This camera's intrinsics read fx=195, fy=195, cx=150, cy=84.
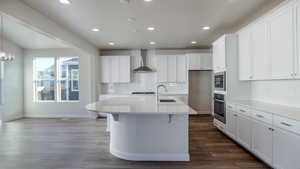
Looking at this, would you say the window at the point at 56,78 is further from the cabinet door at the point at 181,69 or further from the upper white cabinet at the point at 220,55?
the upper white cabinet at the point at 220,55

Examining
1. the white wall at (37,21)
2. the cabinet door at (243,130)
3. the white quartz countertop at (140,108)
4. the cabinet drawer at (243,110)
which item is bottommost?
the cabinet door at (243,130)

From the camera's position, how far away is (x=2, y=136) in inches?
185

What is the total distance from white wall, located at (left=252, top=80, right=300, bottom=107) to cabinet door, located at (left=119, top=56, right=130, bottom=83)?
438 cm

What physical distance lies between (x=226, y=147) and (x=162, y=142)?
4.83ft

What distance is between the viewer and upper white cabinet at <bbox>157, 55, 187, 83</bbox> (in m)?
7.19

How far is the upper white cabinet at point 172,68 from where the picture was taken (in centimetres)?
719

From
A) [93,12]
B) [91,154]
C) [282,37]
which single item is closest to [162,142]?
[91,154]

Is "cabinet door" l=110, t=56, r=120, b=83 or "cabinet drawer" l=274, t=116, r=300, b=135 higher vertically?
"cabinet door" l=110, t=56, r=120, b=83

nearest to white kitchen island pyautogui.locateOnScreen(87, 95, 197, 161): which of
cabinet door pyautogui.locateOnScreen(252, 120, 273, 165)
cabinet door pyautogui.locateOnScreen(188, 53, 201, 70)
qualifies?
cabinet door pyautogui.locateOnScreen(252, 120, 273, 165)

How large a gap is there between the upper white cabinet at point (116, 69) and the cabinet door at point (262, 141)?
501 centimetres

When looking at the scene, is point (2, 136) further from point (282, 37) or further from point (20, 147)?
point (282, 37)

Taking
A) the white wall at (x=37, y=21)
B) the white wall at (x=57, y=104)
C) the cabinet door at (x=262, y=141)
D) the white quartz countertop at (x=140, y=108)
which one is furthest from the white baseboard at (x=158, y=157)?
the white wall at (x=57, y=104)

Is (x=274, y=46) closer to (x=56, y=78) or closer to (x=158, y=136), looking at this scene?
(x=158, y=136)

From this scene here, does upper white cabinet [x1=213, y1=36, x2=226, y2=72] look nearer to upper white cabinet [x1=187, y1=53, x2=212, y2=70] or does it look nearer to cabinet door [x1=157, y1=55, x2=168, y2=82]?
upper white cabinet [x1=187, y1=53, x2=212, y2=70]
